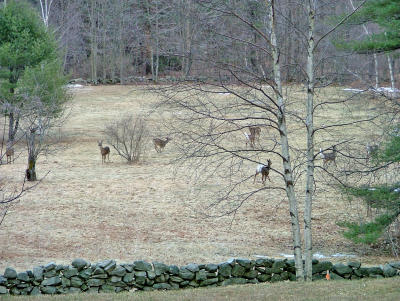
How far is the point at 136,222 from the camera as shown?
1745 cm

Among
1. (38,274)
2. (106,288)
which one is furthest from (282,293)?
(38,274)

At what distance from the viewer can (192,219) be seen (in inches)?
702

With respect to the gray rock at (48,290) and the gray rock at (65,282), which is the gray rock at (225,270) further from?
the gray rock at (48,290)

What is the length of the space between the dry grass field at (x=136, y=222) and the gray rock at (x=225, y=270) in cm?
233

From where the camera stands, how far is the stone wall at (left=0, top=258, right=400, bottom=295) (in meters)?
→ 10.5

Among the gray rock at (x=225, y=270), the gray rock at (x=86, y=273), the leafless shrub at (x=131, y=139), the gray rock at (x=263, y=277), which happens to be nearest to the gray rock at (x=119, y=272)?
the gray rock at (x=86, y=273)

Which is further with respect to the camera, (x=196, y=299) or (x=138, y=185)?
(x=138, y=185)

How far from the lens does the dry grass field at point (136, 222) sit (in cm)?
1463

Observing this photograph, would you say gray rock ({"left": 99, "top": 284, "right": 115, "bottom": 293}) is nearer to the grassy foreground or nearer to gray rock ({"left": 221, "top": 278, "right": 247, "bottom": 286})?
the grassy foreground

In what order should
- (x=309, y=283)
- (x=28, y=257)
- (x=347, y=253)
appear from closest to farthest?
1. (x=309, y=283)
2. (x=28, y=257)
3. (x=347, y=253)

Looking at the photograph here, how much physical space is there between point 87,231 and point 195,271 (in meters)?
6.26

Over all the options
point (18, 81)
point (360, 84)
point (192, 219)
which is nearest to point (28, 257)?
point (192, 219)

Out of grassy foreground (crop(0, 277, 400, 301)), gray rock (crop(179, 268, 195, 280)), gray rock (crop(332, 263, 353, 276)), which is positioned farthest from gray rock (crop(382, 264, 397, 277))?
gray rock (crop(179, 268, 195, 280))

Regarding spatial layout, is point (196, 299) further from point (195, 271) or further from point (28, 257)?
point (28, 257)
